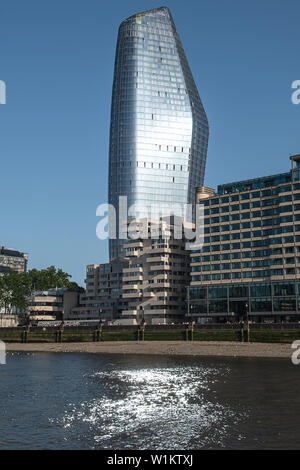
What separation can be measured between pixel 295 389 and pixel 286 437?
24.8 m

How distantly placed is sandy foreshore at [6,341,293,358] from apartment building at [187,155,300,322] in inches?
1587

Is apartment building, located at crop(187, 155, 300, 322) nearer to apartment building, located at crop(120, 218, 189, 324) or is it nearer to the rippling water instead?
apartment building, located at crop(120, 218, 189, 324)

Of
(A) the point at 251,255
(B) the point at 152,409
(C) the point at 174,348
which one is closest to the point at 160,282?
(A) the point at 251,255

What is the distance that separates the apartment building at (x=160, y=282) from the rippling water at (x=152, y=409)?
356 feet

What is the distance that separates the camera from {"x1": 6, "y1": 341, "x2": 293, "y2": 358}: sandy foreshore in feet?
374

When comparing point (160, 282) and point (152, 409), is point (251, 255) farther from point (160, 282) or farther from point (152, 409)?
point (152, 409)

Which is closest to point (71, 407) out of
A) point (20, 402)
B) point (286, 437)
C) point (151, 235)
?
point (20, 402)

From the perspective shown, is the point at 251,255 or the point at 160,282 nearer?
the point at 251,255

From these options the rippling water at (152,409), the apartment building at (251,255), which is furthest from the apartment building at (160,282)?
the rippling water at (152,409)

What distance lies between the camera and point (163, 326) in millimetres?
142750

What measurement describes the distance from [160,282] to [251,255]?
1527 inches

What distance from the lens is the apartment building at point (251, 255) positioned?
160000mm

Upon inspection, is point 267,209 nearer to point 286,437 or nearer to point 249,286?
point 249,286

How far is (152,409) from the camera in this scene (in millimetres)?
48688
